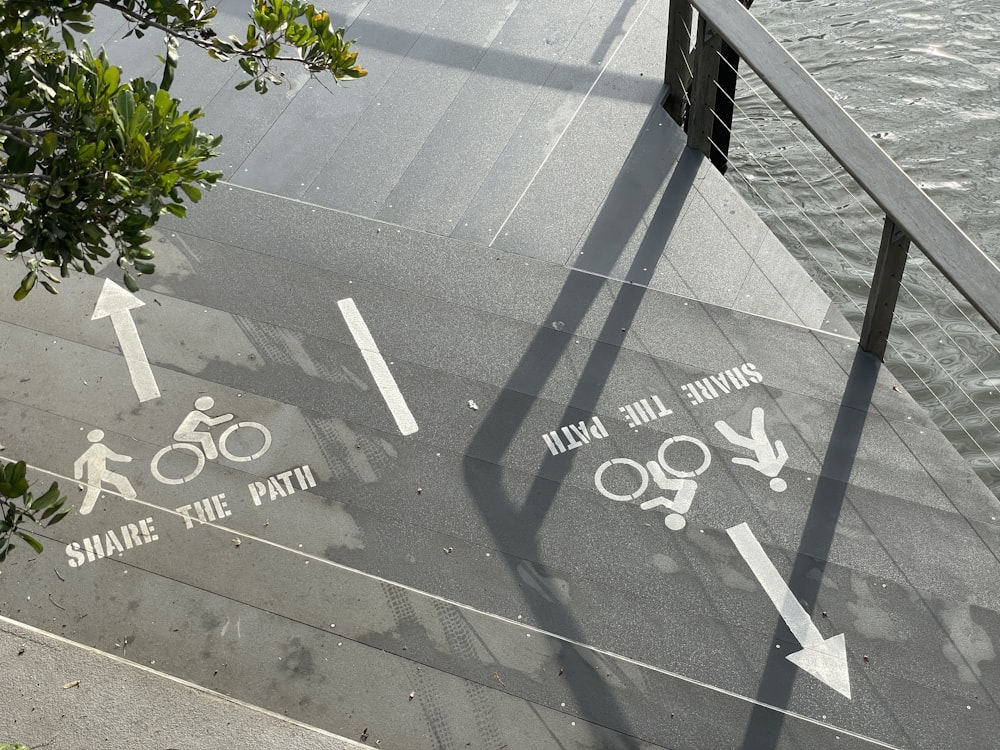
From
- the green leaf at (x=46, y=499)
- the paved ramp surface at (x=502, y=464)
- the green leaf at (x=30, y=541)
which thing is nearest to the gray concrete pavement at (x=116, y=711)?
the paved ramp surface at (x=502, y=464)

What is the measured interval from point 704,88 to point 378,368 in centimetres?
236

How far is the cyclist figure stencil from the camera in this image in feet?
17.4

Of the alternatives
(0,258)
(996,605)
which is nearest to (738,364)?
A: (996,605)

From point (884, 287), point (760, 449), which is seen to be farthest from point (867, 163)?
point (760, 449)

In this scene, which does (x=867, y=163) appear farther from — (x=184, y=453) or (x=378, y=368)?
(x=184, y=453)

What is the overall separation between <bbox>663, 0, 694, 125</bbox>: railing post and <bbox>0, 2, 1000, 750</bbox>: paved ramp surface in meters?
0.14

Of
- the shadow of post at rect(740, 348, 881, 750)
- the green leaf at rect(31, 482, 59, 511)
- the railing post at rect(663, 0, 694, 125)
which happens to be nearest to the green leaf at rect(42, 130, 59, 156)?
the green leaf at rect(31, 482, 59, 511)

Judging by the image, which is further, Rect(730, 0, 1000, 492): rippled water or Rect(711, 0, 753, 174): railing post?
Rect(730, 0, 1000, 492): rippled water

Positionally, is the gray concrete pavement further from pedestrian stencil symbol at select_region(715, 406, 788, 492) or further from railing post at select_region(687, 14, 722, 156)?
railing post at select_region(687, 14, 722, 156)

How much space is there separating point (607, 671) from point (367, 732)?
99 centimetres

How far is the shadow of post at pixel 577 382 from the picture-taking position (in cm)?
455

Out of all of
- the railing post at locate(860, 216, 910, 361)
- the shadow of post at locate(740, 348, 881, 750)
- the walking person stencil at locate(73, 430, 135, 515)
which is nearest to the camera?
the shadow of post at locate(740, 348, 881, 750)

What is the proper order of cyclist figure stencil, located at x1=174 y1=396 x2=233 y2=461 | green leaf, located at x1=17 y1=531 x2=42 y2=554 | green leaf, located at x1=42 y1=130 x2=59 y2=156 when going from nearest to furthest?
1. green leaf, located at x1=42 y1=130 x2=59 y2=156
2. green leaf, located at x1=17 y1=531 x2=42 y2=554
3. cyclist figure stencil, located at x1=174 y1=396 x2=233 y2=461

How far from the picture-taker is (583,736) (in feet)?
14.2
